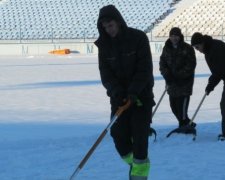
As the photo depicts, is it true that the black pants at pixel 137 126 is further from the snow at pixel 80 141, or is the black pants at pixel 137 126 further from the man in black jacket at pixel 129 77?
the snow at pixel 80 141

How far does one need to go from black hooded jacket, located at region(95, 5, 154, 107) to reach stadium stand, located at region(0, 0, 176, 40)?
29.5m

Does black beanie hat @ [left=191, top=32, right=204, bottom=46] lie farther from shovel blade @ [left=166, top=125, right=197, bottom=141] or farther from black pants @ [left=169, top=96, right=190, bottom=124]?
shovel blade @ [left=166, top=125, right=197, bottom=141]

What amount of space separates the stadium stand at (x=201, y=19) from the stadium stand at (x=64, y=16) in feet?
3.86

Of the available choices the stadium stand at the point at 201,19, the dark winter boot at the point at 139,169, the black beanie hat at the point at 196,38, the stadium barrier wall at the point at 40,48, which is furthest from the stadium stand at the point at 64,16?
the dark winter boot at the point at 139,169

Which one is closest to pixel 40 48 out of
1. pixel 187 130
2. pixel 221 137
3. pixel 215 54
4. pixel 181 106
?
pixel 181 106

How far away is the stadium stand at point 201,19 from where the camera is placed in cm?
3394

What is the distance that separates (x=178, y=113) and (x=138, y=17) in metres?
29.8

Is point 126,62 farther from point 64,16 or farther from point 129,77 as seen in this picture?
point 64,16

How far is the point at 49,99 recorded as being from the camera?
11.4 meters

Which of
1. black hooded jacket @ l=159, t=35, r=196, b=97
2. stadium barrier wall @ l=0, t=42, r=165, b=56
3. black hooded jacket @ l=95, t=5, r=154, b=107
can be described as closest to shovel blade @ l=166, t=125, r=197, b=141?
black hooded jacket @ l=159, t=35, r=196, b=97

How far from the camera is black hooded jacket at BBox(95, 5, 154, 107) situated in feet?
13.4

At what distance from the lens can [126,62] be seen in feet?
13.6

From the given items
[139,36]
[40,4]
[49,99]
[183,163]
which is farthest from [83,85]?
[40,4]

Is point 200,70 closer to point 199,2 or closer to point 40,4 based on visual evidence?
point 199,2
